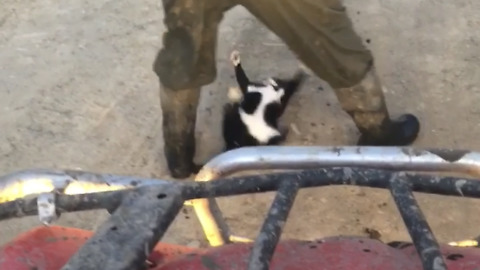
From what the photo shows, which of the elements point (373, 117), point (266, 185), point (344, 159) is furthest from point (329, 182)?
point (373, 117)

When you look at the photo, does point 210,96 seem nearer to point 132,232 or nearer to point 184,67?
point 184,67

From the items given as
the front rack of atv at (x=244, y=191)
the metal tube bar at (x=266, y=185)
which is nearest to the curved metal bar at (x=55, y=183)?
the front rack of atv at (x=244, y=191)

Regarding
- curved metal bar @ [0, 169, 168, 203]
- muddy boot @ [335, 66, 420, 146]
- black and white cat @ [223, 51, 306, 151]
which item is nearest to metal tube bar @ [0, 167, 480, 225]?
curved metal bar @ [0, 169, 168, 203]

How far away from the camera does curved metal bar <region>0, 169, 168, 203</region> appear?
96 cm

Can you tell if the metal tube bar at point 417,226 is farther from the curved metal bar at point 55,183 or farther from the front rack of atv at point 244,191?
the curved metal bar at point 55,183

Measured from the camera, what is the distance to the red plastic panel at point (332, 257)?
784 millimetres

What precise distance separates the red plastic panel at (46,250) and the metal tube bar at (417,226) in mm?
274

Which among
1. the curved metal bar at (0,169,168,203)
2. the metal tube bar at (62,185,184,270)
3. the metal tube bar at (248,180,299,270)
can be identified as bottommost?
the curved metal bar at (0,169,168,203)

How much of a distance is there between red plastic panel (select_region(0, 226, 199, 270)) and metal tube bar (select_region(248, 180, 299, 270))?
0.57ft

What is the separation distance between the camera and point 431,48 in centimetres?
209

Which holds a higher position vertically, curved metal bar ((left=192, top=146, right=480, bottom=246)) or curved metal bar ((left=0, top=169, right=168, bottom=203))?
curved metal bar ((left=0, top=169, right=168, bottom=203))

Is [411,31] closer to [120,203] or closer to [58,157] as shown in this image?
[58,157]

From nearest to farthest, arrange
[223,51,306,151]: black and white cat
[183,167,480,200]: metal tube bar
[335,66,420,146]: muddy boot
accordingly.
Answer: [183,167,480,200]: metal tube bar, [335,66,420,146]: muddy boot, [223,51,306,151]: black and white cat

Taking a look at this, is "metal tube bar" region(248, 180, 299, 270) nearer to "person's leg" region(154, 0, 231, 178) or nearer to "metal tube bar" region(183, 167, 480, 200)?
"metal tube bar" region(183, 167, 480, 200)
